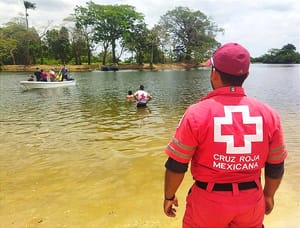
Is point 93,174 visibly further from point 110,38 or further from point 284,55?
point 284,55

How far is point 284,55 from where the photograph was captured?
143125 millimetres

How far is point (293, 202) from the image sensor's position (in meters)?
5.08

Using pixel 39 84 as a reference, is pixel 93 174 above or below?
below

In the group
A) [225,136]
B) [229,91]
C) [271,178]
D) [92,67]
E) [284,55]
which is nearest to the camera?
[225,136]

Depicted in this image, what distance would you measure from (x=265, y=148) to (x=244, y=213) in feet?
1.58

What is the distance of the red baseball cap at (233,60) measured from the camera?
2.21 metres

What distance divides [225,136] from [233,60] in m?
0.54

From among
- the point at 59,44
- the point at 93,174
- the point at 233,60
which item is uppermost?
the point at 59,44

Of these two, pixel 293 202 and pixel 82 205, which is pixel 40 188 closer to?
pixel 82 205

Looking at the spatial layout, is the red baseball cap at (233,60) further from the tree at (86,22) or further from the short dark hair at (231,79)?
the tree at (86,22)

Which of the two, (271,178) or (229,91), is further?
(271,178)

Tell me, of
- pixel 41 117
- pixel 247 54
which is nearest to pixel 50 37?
pixel 41 117

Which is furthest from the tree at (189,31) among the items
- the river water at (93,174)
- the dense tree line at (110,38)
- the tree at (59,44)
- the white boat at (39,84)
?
the river water at (93,174)

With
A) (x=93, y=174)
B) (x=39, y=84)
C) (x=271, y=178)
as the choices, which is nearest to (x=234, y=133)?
(x=271, y=178)
